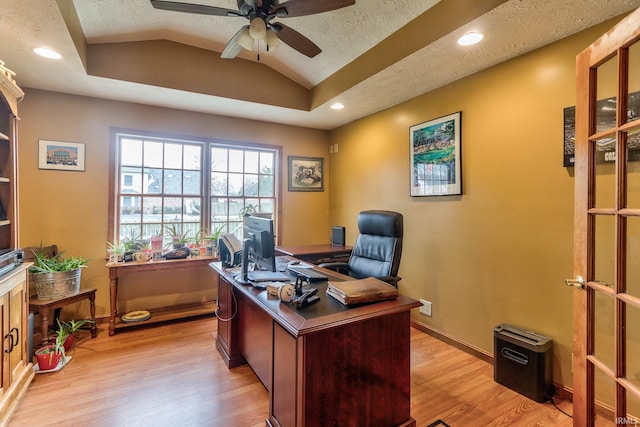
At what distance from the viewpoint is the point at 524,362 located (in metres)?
2.08

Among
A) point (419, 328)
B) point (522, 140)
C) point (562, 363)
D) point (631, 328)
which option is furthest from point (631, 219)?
point (419, 328)

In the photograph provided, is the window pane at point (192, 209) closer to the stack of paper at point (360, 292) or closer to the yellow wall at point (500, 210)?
the yellow wall at point (500, 210)

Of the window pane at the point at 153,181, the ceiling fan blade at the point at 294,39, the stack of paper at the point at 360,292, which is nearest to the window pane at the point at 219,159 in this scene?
the window pane at the point at 153,181

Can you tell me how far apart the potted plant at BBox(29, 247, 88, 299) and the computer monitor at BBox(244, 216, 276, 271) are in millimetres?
1987

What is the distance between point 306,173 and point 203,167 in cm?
146

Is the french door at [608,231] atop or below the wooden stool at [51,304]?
→ atop

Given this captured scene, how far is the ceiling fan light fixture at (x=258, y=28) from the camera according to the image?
1778 millimetres

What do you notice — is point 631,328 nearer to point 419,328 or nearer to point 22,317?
A: point 419,328

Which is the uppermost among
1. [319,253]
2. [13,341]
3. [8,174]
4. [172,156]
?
[172,156]

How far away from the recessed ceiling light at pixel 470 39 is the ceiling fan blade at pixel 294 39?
1.03 metres

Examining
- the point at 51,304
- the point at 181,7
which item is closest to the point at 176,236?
the point at 51,304

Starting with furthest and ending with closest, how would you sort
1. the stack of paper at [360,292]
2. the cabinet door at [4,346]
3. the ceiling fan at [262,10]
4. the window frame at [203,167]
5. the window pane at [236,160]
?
1. the window pane at [236,160]
2. the window frame at [203,167]
3. the cabinet door at [4,346]
4. the ceiling fan at [262,10]
5. the stack of paper at [360,292]

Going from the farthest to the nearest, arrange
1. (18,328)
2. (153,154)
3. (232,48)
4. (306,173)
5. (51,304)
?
(306,173) < (153,154) < (51,304) < (232,48) < (18,328)

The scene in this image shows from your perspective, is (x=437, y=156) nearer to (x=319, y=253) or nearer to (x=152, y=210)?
(x=319, y=253)
